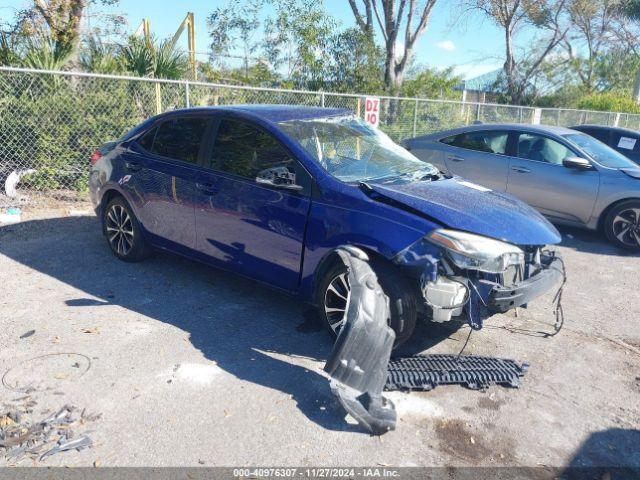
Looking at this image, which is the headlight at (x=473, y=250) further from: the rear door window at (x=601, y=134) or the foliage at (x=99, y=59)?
the rear door window at (x=601, y=134)

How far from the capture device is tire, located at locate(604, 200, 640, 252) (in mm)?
7125

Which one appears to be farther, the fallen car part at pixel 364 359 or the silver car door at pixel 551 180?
the silver car door at pixel 551 180

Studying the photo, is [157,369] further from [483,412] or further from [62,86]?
[62,86]

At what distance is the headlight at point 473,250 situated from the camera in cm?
355

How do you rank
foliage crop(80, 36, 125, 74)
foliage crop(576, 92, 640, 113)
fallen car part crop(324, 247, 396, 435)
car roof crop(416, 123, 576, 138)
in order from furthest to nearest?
1. foliage crop(576, 92, 640, 113)
2. foliage crop(80, 36, 125, 74)
3. car roof crop(416, 123, 576, 138)
4. fallen car part crop(324, 247, 396, 435)

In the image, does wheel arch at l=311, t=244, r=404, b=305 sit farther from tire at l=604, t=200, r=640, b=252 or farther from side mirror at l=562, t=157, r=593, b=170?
tire at l=604, t=200, r=640, b=252

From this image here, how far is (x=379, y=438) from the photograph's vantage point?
307 cm

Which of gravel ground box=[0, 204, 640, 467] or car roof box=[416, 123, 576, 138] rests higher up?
car roof box=[416, 123, 576, 138]

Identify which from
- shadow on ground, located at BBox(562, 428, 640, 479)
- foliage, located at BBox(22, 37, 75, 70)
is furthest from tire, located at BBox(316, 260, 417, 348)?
foliage, located at BBox(22, 37, 75, 70)

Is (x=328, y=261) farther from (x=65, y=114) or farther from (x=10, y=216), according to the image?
(x=65, y=114)

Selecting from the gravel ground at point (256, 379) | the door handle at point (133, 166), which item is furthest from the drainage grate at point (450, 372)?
the door handle at point (133, 166)

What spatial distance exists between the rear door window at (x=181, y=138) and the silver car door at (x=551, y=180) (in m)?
4.97

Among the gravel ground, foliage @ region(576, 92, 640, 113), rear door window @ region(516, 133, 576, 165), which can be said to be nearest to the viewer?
the gravel ground

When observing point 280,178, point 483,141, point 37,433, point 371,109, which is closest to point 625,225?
point 483,141
